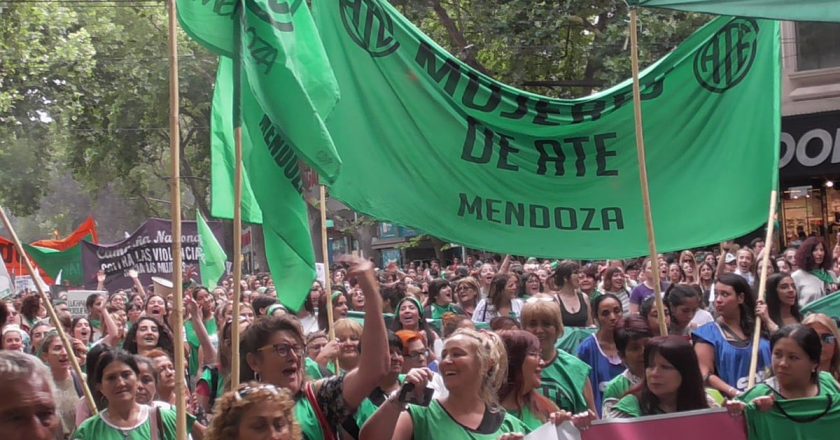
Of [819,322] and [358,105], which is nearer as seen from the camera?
[819,322]

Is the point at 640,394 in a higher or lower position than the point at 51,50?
lower

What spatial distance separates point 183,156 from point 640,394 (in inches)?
1584

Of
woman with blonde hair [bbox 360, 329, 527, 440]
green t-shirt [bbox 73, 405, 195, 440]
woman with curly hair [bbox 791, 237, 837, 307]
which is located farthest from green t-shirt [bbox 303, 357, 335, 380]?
woman with curly hair [bbox 791, 237, 837, 307]

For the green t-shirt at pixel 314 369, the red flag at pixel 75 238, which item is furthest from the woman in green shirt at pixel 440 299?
the red flag at pixel 75 238

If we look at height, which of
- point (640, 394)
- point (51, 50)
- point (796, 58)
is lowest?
point (640, 394)

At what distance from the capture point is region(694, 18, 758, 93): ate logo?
24.0 feet

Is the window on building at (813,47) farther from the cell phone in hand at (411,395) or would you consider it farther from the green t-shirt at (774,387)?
the cell phone in hand at (411,395)

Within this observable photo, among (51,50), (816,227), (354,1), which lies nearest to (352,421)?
(354,1)

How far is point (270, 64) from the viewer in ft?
21.4

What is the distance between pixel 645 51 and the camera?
20141mm

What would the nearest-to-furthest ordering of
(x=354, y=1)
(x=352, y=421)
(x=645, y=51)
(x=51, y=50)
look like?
1. (x=352, y=421)
2. (x=354, y=1)
3. (x=645, y=51)
4. (x=51, y=50)

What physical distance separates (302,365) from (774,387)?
7.25 ft

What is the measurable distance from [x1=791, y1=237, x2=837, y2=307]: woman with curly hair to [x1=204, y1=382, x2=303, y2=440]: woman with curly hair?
7.01 meters

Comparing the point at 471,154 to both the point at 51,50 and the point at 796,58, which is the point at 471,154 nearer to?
the point at 796,58
